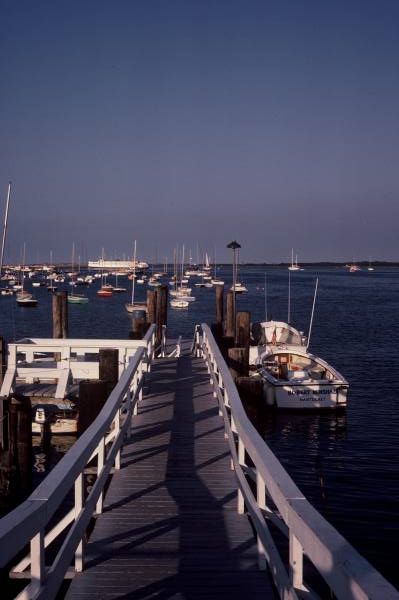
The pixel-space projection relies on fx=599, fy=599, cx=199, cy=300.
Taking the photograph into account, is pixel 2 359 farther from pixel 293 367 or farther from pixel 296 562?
pixel 293 367

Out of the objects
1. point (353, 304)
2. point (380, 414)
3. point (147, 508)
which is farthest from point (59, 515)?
point (353, 304)

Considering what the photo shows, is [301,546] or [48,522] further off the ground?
[301,546]

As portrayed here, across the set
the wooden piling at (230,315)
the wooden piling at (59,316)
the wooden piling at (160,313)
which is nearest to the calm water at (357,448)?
the wooden piling at (230,315)

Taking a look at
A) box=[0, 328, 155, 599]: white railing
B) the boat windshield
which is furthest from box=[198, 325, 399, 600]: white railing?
the boat windshield

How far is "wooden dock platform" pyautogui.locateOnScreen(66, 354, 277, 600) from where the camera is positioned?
4.50 metres

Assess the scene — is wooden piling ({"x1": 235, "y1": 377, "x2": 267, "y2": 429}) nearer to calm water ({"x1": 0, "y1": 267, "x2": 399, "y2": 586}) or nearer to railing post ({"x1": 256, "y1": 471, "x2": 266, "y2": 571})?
calm water ({"x1": 0, "y1": 267, "x2": 399, "y2": 586})

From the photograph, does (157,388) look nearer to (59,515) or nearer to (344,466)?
(59,515)

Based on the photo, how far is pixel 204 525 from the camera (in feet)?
18.6

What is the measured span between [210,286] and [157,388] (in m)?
137

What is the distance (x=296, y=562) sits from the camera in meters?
3.37

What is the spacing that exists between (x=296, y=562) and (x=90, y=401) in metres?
6.21

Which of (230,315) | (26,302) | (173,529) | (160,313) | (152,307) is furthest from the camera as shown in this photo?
(26,302)

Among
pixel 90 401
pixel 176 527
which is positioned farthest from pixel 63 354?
pixel 176 527

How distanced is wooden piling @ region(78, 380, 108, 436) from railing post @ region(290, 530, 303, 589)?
238 inches
